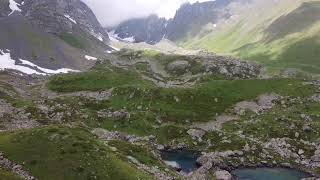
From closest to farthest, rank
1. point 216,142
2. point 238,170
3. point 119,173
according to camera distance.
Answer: point 119,173 → point 238,170 → point 216,142

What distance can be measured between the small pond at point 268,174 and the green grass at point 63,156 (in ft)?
123

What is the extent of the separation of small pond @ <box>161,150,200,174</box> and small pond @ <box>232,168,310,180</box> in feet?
37.2

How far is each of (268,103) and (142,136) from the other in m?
61.1

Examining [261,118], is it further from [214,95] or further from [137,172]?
[137,172]

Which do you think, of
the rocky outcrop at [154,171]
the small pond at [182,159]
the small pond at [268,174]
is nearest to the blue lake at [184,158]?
the small pond at [182,159]

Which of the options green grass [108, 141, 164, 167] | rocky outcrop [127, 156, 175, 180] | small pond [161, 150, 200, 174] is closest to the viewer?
rocky outcrop [127, 156, 175, 180]

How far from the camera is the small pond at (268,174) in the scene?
386 feet

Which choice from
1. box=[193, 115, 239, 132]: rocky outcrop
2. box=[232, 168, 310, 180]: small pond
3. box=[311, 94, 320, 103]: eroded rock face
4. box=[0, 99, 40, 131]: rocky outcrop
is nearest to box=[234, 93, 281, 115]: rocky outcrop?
box=[193, 115, 239, 132]: rocky outcrop

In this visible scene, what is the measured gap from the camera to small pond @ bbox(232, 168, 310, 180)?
386 feet

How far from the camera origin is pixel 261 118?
16612cm

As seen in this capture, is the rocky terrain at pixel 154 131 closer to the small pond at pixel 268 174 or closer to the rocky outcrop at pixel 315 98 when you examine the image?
the rocky outcrop at pixel 315 98

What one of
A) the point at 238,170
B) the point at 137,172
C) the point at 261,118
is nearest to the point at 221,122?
the point at 261,118

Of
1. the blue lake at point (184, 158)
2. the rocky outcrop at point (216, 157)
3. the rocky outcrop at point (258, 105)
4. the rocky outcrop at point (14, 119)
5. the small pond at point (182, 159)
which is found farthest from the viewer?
the rocky outcrop at point (258, 105)

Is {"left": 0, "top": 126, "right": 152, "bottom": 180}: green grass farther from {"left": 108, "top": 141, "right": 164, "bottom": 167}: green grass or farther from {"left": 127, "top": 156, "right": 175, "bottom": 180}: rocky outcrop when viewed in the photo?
{"left": 108, "top": 141, "right": 164, "bottom": 167}: green grass
